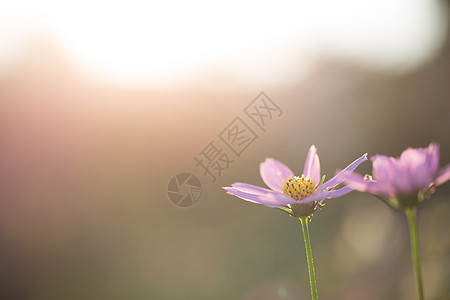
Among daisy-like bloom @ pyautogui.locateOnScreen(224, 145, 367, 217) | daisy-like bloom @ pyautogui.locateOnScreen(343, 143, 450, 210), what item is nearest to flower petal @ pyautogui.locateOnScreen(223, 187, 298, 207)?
daisy-like bloom @ pyautogui.locateOnScreen(224, 145, 367, 217)

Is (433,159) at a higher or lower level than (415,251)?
higher

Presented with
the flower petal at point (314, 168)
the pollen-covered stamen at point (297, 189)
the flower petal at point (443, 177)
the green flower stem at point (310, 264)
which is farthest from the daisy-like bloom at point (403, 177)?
the flower petal at point (314, 168)

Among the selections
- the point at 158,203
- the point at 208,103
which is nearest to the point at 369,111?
the point at 208,103

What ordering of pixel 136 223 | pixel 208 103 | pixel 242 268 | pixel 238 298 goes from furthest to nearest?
pixel 208 103
pixel 136 223
pixel 242 268
pixel 238 298

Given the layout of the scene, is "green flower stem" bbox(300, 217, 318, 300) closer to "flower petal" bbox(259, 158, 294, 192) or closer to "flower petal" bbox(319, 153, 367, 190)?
"flower petal" bbox(319, 153, 367, 190)

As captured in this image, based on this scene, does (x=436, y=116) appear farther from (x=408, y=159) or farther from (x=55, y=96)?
(x=408, y=159)

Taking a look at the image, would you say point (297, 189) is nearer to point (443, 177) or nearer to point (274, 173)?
point (274, 173)

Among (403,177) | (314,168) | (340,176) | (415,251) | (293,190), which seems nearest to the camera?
(415,251)

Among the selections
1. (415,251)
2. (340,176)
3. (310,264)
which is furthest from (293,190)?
(415,251)
